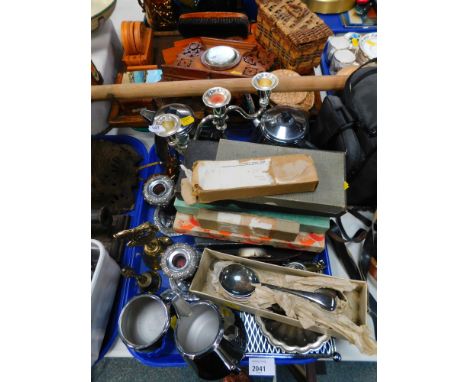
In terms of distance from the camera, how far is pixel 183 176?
2.25ft

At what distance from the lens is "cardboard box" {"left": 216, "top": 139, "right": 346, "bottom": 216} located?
614mm

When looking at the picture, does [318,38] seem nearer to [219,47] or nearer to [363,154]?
[219,47]

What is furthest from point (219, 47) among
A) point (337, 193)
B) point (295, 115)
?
point (337, 193)

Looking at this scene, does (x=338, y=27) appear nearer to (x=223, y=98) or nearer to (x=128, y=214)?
(x=223, y=98)

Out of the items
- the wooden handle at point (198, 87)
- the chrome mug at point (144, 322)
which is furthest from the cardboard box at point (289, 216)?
the wooden handle at point (198, 87)

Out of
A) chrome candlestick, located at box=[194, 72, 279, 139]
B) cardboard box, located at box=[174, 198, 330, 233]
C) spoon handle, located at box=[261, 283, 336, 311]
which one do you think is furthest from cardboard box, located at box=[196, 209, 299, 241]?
chrome candlestick, located at box=[194, 72, 279, 139]

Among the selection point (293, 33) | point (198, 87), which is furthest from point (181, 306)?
point (293, 33)

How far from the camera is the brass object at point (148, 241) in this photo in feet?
2.42

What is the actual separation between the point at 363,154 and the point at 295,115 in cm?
21

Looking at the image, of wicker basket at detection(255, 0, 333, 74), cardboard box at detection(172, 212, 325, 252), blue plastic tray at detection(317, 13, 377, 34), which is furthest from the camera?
blue plastic tray at detection(317, 13, 377, 34)

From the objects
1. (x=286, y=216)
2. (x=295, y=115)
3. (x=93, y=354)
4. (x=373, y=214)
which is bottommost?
(x=93, y=354)

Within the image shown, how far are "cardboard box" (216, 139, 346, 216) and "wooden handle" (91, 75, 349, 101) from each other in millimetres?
278

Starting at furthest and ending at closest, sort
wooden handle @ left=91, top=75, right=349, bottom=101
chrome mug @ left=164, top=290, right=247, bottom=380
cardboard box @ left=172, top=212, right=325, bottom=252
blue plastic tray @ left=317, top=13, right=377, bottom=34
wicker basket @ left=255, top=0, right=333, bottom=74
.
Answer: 1. blue plastic tray @ left=317, top=13, right=377, bottom=34
2. wicker basket @ left=255, top=0, right=333, bottom=74
3. wooden handle @ left=91, top=75, right=349, bottom=101
4. cardboard box @ left=172, top=212, right=325, bottom=252
5. chrome mug @ left=164, top=290, right=247, bottom=380

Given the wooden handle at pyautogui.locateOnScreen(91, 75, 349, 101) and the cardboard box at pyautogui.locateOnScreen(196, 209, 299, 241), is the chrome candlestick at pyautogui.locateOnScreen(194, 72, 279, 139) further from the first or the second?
the cardboard box at pyautogui.locateOnScreen(196, 209, 299, 241)
